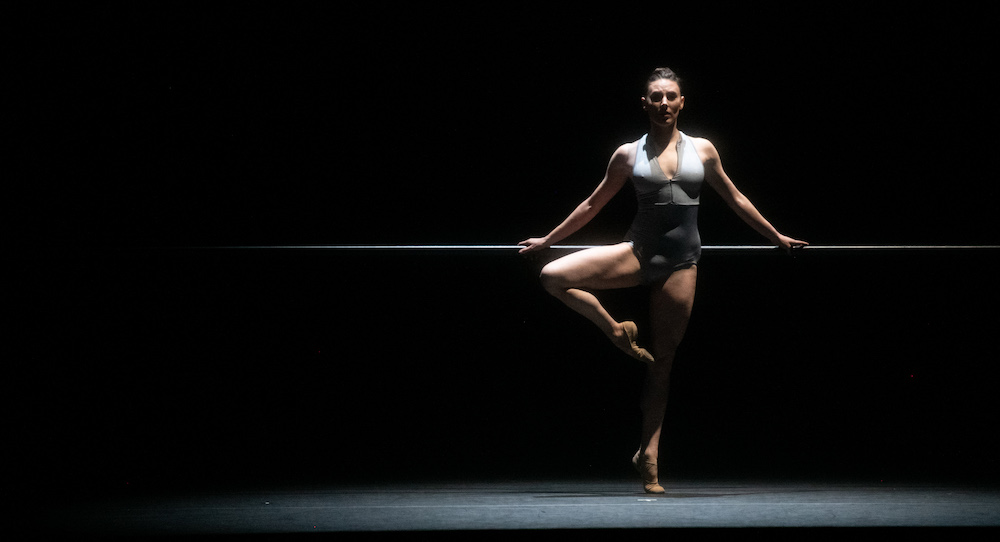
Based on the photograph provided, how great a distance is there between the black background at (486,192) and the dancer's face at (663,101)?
709 mm

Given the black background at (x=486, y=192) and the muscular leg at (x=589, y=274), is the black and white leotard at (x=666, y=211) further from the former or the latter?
the black background at (x=486, y=192)

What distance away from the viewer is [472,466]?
178 inches

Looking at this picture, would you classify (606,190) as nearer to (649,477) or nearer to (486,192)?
(486,192)

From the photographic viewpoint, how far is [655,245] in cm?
398

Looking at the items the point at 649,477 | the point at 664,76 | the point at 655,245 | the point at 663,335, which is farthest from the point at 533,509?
the point at 664,76

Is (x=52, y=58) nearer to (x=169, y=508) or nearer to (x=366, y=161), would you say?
(x=366, y=161)

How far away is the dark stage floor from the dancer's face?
122 centimetres

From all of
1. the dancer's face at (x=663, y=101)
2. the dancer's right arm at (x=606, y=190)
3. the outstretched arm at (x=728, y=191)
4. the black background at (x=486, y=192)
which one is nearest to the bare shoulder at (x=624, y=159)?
the dancer's right arm at (x=606, y=190)

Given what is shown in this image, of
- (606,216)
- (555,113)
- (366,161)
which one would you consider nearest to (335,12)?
(366,161)

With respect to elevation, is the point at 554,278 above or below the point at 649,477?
above

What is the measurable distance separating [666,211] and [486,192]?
3.12 feet

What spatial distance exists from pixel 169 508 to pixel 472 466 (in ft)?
3.94

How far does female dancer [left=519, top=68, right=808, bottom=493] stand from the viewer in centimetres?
395

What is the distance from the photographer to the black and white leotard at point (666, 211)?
3951 mm
